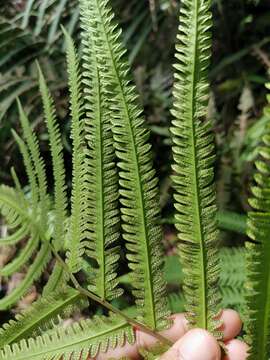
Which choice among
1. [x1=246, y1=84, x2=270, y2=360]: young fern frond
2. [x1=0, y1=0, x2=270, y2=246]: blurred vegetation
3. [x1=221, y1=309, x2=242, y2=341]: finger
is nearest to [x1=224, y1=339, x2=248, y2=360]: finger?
[x1=221, y1=309, x2=242, y2=341]: finger

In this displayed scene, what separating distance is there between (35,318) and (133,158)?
0.76 ft

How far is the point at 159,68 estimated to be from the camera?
7.34 feet

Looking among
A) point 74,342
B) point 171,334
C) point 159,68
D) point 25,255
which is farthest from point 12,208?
point 159,68

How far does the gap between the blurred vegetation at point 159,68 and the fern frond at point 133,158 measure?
1.35 meters

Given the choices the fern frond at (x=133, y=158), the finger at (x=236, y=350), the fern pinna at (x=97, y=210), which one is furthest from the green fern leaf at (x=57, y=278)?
the finger at (x=236, y=350)

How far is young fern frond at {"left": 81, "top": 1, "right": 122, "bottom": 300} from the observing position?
55 centimetres

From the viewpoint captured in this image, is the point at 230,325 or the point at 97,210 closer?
the point at 97,210

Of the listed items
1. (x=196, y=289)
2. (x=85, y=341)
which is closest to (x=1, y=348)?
(x=85, y=341)

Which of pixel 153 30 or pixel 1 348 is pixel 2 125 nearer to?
pixel 153 30

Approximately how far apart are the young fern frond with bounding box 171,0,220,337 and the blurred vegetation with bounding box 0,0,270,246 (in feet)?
4.43

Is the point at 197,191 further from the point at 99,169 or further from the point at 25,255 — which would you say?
the point at 25,255

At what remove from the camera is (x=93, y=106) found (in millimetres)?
563

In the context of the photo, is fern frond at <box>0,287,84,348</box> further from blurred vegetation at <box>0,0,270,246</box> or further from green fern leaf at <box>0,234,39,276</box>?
blurred vegetation at <box>0,0,270,246</box>

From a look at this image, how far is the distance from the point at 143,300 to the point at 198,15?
0.32 metres
